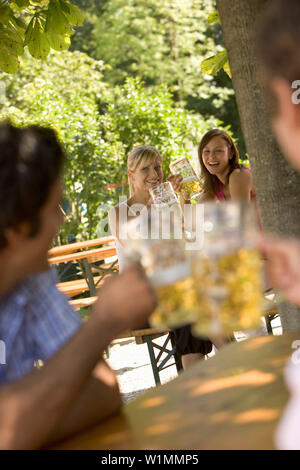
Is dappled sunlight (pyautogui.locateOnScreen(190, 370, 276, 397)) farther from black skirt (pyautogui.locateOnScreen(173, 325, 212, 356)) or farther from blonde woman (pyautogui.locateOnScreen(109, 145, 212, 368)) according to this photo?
blonde woman (pyautogui.locateOnScreen(109, 145, 212, 368))

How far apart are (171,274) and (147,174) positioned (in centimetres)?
358

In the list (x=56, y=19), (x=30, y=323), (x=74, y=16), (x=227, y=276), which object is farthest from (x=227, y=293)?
(x=74, y=16)

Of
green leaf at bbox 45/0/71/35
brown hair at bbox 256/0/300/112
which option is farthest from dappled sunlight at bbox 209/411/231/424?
green leaf at bbox 45/0/71/35

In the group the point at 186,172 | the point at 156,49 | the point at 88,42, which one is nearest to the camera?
the point at 186,172

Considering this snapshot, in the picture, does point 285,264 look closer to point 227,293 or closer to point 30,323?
point 227,293

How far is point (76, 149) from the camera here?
9680 millimetres

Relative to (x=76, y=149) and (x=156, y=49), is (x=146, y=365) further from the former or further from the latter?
(x=156, y=49)

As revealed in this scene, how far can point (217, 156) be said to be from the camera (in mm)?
4805

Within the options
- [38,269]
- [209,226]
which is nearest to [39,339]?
[38,269]

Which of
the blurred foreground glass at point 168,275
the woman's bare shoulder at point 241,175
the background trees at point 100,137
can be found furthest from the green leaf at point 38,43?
the background trees at point 100,137

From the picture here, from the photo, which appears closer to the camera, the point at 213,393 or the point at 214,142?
the point at 213,393

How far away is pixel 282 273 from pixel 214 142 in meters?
3.80

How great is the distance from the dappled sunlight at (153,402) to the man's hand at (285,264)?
17.6 inches

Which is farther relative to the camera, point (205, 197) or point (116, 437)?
point (205, 197)
